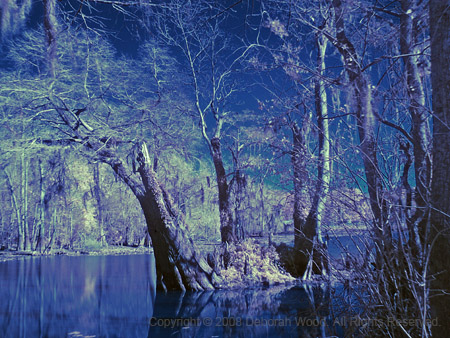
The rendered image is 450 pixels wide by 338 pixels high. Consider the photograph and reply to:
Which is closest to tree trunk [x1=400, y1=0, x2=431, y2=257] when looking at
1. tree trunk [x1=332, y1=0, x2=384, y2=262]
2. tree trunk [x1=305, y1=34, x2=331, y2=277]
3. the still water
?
tree trunk [x1=332, y1=0, x2=384, y2=262]

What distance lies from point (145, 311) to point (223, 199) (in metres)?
5.08

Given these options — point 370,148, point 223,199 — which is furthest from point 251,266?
point 370,148

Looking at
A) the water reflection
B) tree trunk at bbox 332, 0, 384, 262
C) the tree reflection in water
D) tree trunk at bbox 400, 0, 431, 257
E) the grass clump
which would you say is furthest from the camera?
the grass clump

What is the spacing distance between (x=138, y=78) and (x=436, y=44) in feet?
37.6

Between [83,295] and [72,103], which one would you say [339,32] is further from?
[72,103]

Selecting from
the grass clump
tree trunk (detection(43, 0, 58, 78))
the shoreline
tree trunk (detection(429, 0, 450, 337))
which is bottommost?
the shoreline

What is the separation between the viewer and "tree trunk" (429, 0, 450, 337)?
2.10 m

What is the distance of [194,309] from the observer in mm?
7055

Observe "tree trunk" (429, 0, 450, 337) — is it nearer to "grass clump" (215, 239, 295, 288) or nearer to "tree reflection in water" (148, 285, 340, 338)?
"tree reflection in water" (148, 285, 340, 338)

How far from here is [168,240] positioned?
28.1 feet

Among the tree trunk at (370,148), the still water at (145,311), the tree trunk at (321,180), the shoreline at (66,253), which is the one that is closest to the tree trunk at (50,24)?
the tree trunk at (321,180)

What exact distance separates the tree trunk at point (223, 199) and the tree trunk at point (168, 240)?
234cm

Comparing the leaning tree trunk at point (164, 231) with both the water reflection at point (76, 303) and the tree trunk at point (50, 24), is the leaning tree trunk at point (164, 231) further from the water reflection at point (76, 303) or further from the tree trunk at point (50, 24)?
the tree trunk at point (50, 24)

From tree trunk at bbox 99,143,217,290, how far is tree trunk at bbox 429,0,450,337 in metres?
6.84
